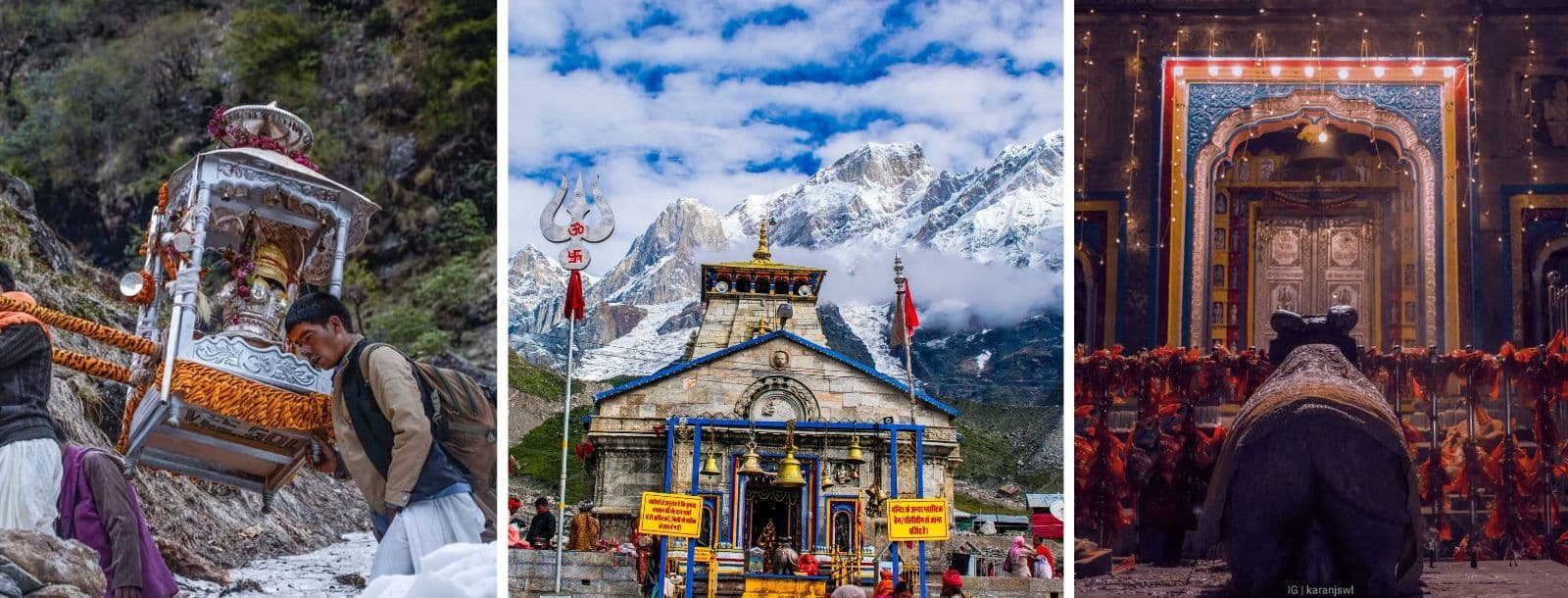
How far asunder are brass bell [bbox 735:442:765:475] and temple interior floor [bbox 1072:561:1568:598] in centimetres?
186

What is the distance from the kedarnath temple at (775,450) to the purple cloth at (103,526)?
239 cm

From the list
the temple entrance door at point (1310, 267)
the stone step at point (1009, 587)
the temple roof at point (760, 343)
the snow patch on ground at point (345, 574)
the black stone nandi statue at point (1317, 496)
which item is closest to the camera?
the snow patch on ground at point (345, 574)

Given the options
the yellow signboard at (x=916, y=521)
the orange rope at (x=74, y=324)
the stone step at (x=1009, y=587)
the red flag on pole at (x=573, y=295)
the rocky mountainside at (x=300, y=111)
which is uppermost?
the rocky mountainside at (x=300, y=111)

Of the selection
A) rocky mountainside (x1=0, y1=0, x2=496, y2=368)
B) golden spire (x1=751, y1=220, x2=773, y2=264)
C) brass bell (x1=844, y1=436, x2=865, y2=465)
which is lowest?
brass bell (x1=844, y1=436, x2=865, y2=465)

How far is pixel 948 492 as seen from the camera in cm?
950

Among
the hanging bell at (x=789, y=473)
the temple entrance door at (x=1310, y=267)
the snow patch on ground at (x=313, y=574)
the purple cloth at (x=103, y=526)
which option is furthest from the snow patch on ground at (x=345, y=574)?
the temple entrance door at (x=1310, y=267)

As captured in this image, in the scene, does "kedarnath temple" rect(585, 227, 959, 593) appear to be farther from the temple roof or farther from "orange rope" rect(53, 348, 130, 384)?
"orange rope" rect(53, 348, 130, 384)

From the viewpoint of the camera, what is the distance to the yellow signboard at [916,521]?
9.03 m

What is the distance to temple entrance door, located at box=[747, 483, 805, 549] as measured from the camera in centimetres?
936

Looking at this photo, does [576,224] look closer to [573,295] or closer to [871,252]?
[573,295]

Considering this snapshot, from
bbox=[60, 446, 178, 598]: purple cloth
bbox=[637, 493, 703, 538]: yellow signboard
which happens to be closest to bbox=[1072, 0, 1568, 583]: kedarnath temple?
bbox=[637, 493, 703, 538]: yellow signboard

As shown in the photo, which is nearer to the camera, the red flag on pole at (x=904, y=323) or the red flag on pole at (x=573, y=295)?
the red flag on pole at (x=573, y=295)

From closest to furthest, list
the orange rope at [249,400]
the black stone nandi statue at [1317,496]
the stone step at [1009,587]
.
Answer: the orange rope at [249,400] < the black stone nandi statue at [1317,496] < the stone step at [1009,587]

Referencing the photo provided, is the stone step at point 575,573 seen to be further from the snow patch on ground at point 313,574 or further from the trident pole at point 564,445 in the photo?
the snow patch on ground at point 313,574
